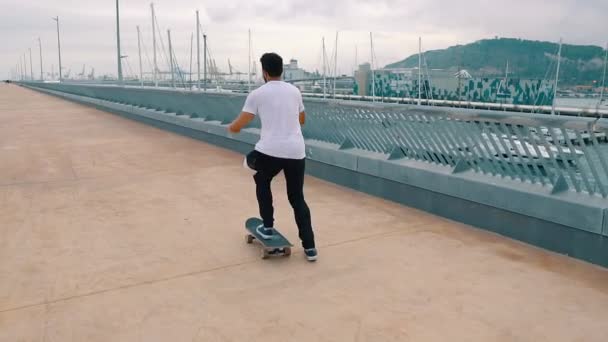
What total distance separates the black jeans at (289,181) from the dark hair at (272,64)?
0.70 meters

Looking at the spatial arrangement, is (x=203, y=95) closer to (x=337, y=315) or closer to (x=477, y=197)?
(x=477, y=197)

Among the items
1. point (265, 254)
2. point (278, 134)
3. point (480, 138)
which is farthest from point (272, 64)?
point (480, 138)

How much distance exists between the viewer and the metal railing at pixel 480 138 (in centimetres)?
470

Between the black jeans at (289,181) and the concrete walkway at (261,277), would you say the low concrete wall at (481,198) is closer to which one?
the concrete walkway at (261,277)

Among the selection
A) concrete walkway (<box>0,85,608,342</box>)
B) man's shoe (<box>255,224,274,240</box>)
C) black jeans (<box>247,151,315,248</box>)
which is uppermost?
black jeans (<box>247,151,315,248</box>)

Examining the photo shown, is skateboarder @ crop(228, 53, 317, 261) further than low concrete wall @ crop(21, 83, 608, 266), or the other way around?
low concrete wall @ crop(21, 83, 608, 266)

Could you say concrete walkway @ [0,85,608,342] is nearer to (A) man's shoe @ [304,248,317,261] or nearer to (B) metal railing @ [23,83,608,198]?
(A) man's shoe @ [304,248,317,261]

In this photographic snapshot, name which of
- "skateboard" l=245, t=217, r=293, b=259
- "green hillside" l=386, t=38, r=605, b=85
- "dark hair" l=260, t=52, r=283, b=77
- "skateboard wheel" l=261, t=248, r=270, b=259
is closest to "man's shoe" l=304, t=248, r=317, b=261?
"skateboard" l=245, t=217, r=293, b=259

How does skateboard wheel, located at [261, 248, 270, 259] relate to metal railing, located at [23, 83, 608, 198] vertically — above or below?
below

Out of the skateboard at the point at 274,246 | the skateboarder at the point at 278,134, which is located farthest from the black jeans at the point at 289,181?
the skateboard at the point at 274,246

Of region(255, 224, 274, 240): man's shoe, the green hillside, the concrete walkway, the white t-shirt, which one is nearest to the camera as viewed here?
the concrete walkway

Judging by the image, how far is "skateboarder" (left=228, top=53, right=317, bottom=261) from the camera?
448 cm

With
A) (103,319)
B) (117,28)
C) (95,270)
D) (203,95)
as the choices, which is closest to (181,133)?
(203,95)

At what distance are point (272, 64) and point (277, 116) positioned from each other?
1.60 feet
